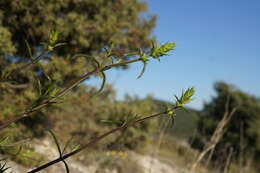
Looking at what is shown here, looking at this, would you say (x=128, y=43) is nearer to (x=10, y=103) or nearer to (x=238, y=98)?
(x=10, y=103)

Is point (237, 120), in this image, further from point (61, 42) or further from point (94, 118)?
point (61, 42)

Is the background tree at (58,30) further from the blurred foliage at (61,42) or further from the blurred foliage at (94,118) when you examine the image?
the blurred foliage at (94,118)

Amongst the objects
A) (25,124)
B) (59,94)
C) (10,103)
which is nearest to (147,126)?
(25,124)

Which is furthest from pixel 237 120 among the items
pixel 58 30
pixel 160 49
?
pixel 160 49

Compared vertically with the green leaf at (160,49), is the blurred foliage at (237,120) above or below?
above

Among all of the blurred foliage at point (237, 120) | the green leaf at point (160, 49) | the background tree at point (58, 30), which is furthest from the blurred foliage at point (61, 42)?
the blurred foliage at point (237, 120)

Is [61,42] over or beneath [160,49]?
over

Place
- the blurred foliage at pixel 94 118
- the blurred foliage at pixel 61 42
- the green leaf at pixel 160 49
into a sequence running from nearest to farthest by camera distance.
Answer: the green leaf at pixel 160 49 < the blurred foliage at pixel 61 42 < the blurred foliage at pixel 94 118

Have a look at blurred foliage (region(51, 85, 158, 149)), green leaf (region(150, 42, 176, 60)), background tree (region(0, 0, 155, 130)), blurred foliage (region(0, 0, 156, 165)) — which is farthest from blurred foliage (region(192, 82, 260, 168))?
green leaf (region(150, 42, 176, 60))

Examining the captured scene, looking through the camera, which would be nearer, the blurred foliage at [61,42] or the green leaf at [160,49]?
the green leaf at [160,49]

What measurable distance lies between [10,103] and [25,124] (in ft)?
4.68

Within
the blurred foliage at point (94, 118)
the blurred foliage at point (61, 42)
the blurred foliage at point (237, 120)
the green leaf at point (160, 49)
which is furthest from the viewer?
the blurred foliage at point (237, 120)

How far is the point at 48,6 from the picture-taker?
532cm

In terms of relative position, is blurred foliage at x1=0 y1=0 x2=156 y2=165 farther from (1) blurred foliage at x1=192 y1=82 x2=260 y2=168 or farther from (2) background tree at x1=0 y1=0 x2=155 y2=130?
(1) blurred foliage at x1=192 y1=82 x2=260 y2=168
